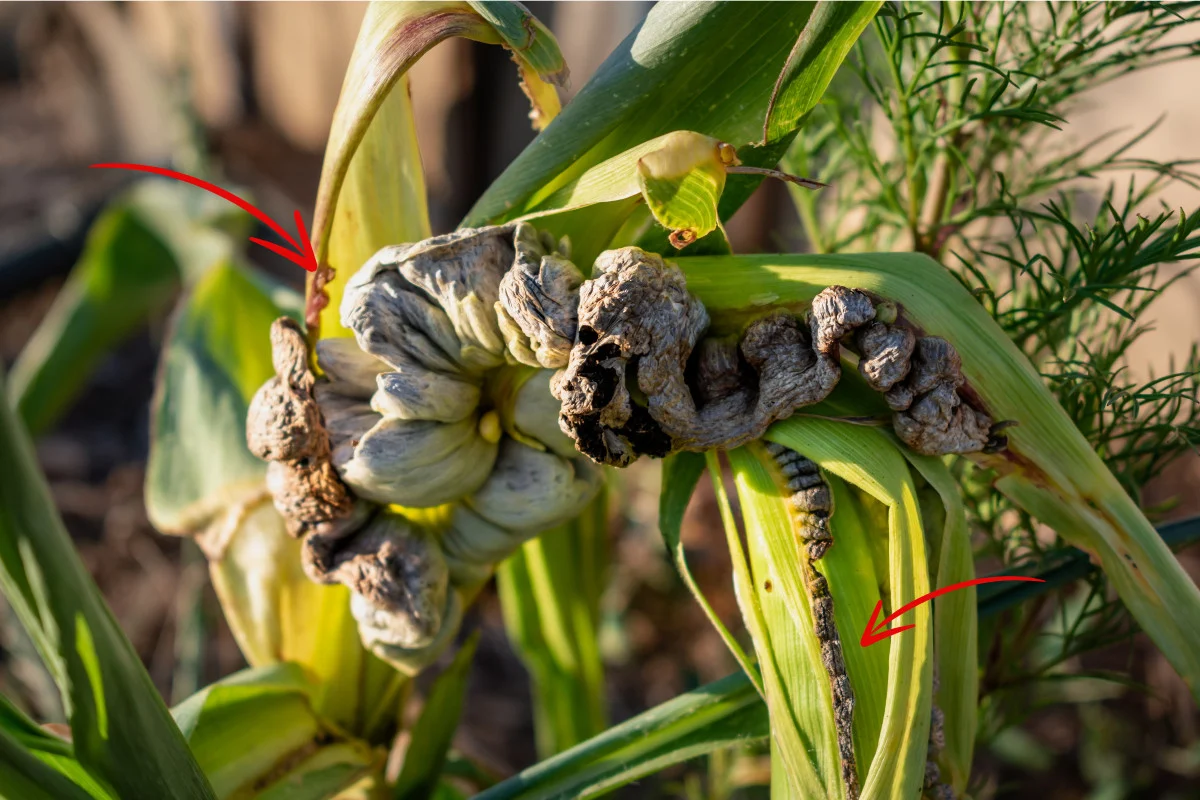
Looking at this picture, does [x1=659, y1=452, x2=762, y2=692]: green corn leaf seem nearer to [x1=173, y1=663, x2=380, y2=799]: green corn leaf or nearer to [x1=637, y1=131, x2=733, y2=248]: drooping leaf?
[x1=637, y1=131, x2=733, y2=248]: drooping leaf

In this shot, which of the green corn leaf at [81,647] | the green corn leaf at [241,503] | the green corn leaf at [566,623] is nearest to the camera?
the green corn leaf at [81,647]

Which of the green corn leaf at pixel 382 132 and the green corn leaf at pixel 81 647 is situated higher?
the green corn leaf at pixel 382 132

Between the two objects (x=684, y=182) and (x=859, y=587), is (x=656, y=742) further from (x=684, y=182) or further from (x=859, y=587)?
(x=684, y=182)

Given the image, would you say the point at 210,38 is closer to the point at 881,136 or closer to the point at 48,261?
the point at 48,261

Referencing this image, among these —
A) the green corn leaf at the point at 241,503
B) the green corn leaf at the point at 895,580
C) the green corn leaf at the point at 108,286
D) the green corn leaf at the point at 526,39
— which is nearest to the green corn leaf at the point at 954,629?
the green corn leaf at the point at 895,580

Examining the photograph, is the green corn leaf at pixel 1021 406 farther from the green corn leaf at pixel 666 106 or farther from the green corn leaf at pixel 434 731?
the green corn leaf at pixel 434 731

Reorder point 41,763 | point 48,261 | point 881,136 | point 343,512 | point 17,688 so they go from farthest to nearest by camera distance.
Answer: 1. point 48,261
2. point 881,136
3. point 17,688
4. point 343,512
5. point 41,763

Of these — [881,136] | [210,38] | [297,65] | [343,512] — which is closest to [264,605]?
[343,512]
